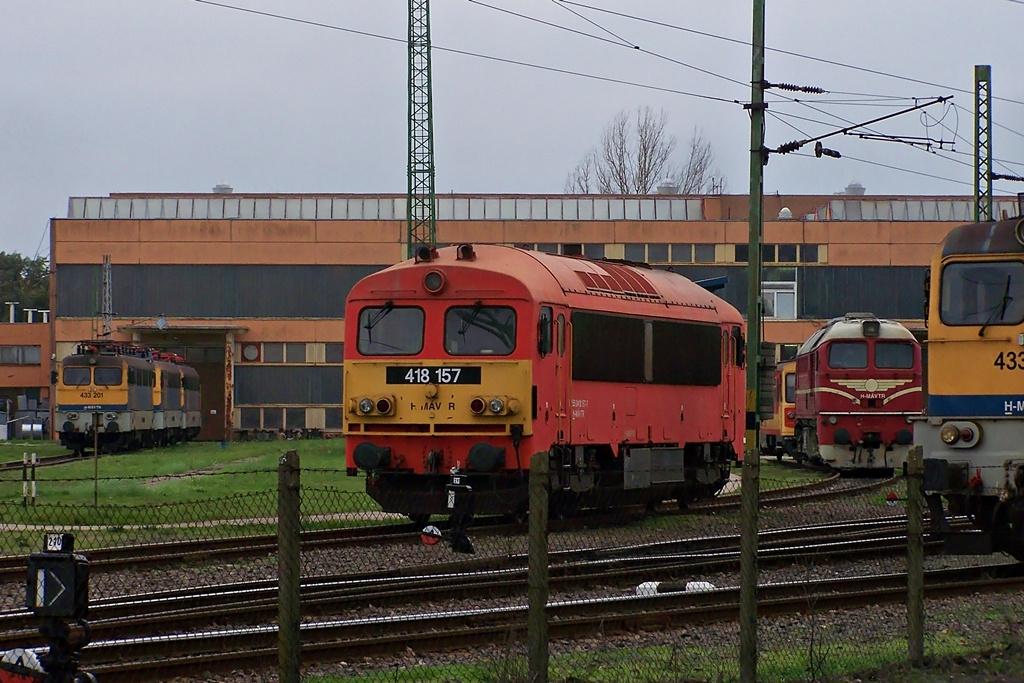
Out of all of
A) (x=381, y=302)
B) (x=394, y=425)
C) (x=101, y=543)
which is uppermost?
(x=381, y=302)

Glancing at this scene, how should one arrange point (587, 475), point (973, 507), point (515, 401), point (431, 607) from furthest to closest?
point (587, 475) → point (515, 401) → point (973, 507) → point (431, 607)

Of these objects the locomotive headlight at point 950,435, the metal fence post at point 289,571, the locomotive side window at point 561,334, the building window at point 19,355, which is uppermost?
the locomotive side window at point 561,334

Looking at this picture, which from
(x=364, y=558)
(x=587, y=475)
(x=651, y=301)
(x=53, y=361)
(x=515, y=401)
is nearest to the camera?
(x=364, y=558)

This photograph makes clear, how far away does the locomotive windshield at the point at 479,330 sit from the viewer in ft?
57.4

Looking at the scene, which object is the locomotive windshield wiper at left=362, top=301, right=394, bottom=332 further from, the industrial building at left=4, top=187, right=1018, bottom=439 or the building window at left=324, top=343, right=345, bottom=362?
the building window at left=324, top=343, right=345, bottom=362

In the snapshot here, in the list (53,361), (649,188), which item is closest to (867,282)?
(649,188)

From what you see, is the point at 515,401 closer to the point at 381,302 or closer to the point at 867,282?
the point at 381,302

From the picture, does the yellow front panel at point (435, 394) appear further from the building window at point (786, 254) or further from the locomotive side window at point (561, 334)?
the building window at point (786, 254)

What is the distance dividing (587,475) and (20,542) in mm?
7309

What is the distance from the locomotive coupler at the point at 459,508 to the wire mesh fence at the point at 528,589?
101mm

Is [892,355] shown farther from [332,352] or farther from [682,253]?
[332,352]

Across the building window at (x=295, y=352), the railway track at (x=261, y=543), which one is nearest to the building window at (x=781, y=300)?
the building window at (x=295, y=352)

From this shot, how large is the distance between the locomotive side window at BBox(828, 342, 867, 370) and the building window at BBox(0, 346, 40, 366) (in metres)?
45.0

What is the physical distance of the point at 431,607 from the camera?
12.4 meters
